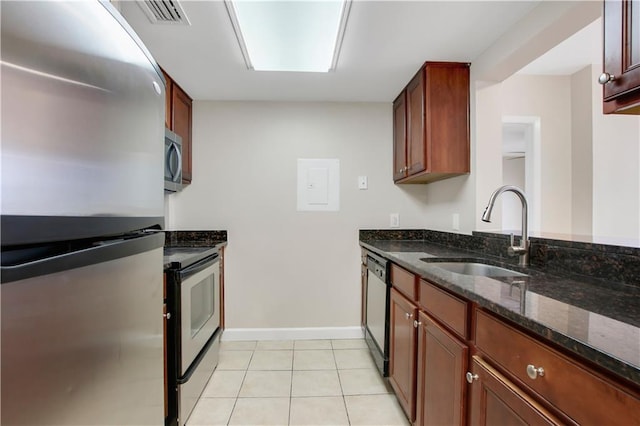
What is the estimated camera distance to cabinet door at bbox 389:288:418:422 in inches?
56.4

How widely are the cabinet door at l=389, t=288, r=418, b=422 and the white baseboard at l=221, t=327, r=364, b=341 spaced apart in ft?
3.05

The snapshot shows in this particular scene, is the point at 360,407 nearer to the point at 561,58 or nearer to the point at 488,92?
the point at 488,92

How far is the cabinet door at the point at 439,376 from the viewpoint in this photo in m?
1.03

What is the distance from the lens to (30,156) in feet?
1.37

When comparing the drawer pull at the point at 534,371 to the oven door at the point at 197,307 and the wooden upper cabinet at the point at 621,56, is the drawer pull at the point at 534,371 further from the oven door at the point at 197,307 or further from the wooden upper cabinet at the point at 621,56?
the oven door at the point at 197,307

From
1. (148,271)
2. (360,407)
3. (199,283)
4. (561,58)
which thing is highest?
(561,58)

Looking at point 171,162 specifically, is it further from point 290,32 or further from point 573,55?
point 573,55

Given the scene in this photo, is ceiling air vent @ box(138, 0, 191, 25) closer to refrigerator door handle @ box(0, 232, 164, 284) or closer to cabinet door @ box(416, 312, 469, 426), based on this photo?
refrigerator door handle @ box(0, 232, 164, 284)

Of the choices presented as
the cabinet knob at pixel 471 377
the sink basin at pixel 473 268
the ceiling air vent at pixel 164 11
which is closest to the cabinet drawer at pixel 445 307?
the cabinet knob at pixel 471 377

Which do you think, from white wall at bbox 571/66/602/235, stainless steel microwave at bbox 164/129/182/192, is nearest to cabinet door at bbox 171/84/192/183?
stainless steel microwave at bbox 164/129/182/192

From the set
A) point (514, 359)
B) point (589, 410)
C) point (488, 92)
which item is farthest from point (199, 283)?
point (488, 92)

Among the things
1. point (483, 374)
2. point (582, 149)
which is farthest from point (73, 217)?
point (582, 149)

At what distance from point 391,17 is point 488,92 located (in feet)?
2.89

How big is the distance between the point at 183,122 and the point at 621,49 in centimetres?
259
